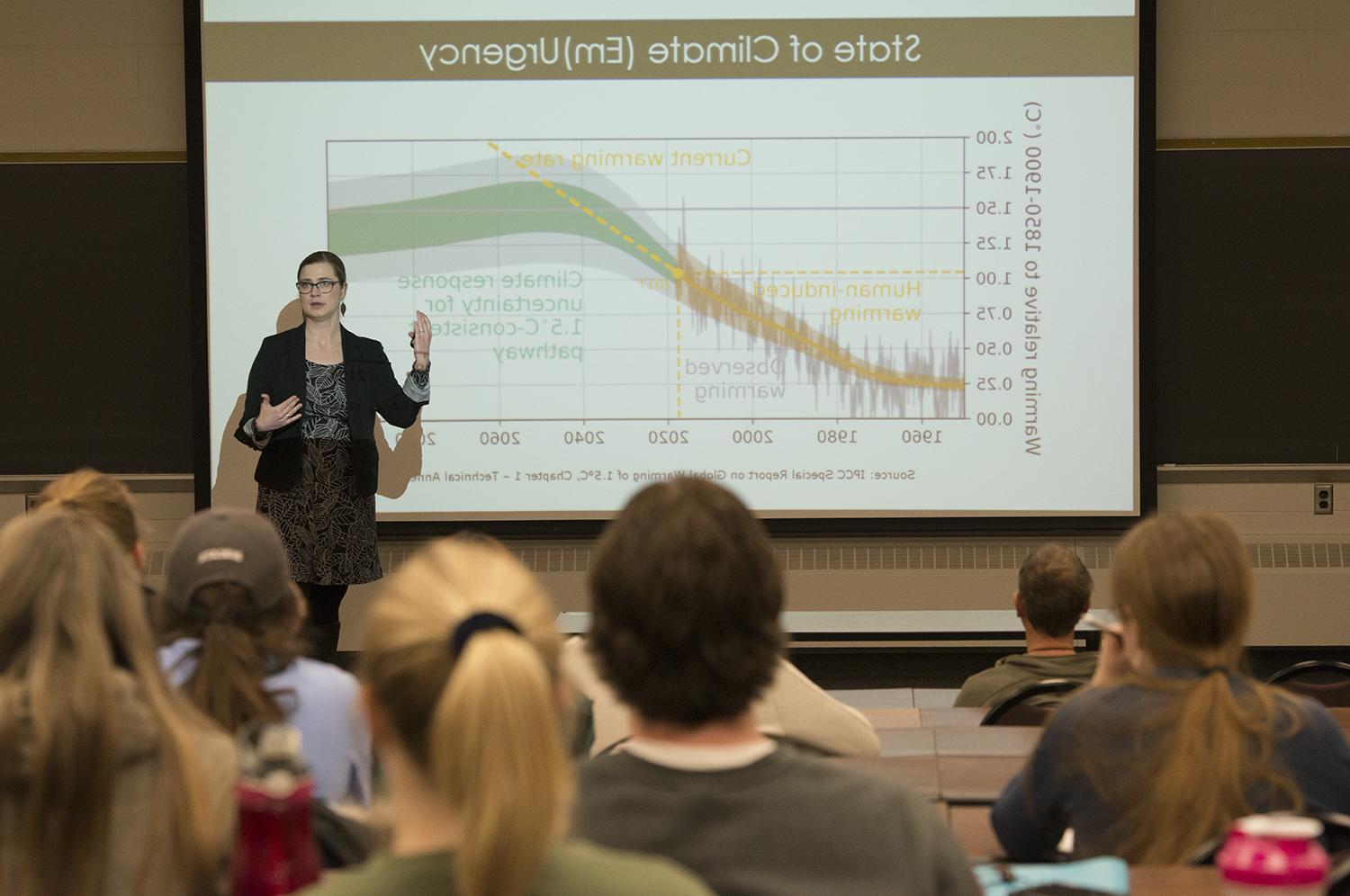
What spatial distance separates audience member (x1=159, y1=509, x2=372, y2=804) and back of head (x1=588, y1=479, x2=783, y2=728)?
83 cm

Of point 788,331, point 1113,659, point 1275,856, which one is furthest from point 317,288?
point 1275,856

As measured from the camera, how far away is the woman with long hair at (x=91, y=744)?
1.30 metres

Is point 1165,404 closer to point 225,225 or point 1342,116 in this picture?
point 1342,116

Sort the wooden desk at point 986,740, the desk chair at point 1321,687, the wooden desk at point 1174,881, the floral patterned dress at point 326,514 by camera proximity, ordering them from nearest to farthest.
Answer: the wooden desk at point 1174,881 < the wooden desk at point 986,740 < the desk chair at point 1321,687 < the floral patterned dress at point 326,514

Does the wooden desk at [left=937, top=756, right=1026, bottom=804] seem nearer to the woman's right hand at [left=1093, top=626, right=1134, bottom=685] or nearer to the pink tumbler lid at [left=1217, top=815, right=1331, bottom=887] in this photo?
the woman's right hand at [left=1093, top=626, right=1134, bottom=685]

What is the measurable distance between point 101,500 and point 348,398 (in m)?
2.88

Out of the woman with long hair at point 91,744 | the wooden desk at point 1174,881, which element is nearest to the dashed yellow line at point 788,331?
the wooden desk at point 1174,881

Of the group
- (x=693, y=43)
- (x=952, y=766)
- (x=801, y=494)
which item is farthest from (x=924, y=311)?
(x=952, y=766)

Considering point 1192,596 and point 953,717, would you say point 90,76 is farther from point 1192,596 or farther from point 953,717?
point 1192,596

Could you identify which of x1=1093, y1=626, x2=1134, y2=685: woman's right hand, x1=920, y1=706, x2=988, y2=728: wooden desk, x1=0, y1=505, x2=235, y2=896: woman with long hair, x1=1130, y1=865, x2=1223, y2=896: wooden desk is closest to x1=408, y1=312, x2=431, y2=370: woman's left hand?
x1=920, y1=706, x2=988, y2=728: wooden desk

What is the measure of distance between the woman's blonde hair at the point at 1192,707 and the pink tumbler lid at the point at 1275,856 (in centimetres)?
54

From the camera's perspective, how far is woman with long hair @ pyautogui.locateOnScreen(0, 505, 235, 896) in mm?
1303

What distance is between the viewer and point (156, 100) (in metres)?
5.81

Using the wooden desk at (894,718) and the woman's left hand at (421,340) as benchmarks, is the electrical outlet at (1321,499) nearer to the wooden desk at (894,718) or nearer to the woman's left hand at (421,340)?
the wooden desk at (894,718)
